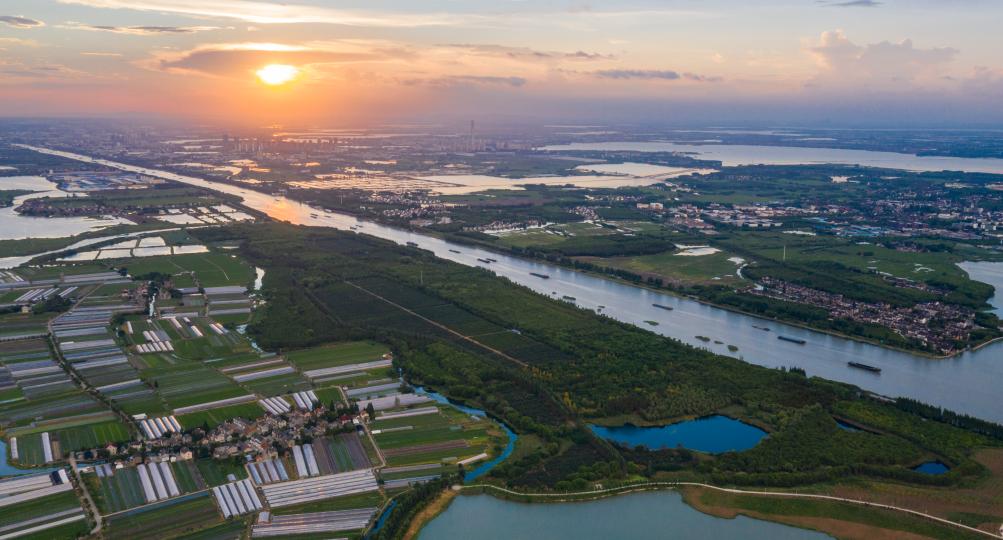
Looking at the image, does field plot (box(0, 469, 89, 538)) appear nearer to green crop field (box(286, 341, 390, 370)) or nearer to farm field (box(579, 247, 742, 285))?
green crop field (box(286, 341, 390, 370))

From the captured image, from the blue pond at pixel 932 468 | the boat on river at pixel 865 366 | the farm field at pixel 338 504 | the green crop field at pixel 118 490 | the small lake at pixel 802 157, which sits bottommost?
the farm field at pixel 338 504

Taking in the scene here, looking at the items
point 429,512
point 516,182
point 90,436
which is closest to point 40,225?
point 90,436

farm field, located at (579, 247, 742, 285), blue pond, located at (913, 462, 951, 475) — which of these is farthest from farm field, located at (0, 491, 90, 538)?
farm field, located at (579, 247, 742, 285)

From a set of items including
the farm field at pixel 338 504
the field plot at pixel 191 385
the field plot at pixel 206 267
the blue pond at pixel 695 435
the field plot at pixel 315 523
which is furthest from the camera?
the field plot at pixel 206 267

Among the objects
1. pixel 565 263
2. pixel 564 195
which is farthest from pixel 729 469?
pixel 564 195

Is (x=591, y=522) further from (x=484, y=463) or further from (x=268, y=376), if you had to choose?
(x=268, y=376)

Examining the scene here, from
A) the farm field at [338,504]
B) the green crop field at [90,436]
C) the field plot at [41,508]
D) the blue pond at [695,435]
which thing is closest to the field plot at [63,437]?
the green crop field at [90,436]

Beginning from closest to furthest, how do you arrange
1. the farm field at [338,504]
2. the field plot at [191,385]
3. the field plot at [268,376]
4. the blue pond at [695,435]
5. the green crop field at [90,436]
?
the farm field at [338,504] → the green crop field at [90,436] → the blue pond at [695,435] → the field plot at [191,385] → the field plot at [268,376]

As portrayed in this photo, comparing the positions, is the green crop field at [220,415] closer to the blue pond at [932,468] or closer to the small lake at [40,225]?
the blue pond at [932,468]
